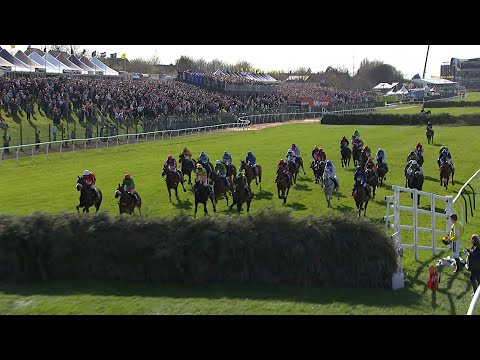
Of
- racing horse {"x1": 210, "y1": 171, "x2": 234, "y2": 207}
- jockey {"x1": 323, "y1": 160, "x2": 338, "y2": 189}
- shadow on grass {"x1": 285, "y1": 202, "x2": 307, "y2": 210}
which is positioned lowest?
shadow on grass {"x1": 285, "y1": 202, "x2": 307, "y2": 210}

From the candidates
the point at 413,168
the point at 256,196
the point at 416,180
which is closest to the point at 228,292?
the point at 256,196

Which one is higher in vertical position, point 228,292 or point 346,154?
point 346,154

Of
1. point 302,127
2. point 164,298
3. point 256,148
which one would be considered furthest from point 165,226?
point 302,127

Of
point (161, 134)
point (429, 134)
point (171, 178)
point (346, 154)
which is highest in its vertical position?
point (429, 134)

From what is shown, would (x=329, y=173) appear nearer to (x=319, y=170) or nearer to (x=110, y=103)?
(x=319, y=170)

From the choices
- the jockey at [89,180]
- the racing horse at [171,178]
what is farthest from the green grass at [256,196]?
the jockey at [89,180]

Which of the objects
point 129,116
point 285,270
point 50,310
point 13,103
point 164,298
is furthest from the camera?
point 129,116

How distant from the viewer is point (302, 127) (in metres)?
50.2

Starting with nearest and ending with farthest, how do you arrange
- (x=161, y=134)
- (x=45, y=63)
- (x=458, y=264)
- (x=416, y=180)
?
Result: (x=458, y=264)
(x=416, y=180)
(x=161, y=134)
(x=45, y=63)

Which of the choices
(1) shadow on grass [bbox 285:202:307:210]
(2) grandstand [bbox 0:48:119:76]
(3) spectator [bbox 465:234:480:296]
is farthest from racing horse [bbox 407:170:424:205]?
(2) grandstand [bbox 0:48:119:76]

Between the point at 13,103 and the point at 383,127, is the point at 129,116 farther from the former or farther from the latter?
the point at 383,127

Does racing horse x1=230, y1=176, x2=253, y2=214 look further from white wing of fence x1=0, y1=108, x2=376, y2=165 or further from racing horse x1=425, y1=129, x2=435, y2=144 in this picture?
racing horse x1=425, y1=129, x2=435, y2=144

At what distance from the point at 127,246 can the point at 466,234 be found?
9007 millimetres
